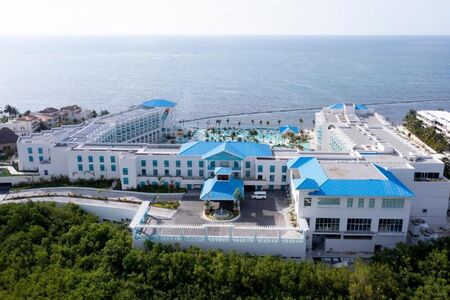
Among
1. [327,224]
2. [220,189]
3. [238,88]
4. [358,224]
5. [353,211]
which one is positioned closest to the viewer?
[353,211]

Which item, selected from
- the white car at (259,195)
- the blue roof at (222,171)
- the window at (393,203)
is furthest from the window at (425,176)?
the blue roof at (222,171)

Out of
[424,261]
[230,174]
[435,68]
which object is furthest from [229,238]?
[435,68]

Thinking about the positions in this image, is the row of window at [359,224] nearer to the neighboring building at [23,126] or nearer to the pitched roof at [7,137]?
the pitched roof at [7,137]

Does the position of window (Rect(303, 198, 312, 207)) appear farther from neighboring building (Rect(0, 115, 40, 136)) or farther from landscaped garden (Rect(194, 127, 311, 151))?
neighboring building (Rect(0, 115, 40, 136))

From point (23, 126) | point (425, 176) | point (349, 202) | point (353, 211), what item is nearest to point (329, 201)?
point (349, 202)

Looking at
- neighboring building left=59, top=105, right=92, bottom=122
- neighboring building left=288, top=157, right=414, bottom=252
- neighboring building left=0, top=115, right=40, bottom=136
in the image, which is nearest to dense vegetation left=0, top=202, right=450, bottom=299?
neighboring building left=288, top=157, right=414, bottom=252

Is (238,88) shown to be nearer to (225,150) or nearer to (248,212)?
(225,150)
